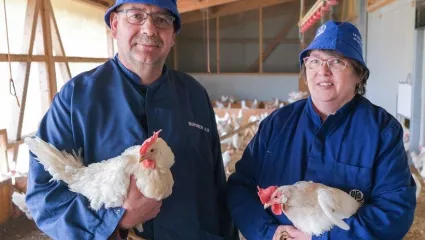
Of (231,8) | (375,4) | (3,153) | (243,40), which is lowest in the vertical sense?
(3,153)

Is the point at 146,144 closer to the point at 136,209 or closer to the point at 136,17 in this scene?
the point at 136,209

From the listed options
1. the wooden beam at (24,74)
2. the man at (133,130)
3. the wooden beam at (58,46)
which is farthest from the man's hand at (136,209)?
the wooden beam at (58,46)

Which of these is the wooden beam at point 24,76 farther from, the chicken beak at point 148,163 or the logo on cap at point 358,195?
the logo on cap at point 358,195

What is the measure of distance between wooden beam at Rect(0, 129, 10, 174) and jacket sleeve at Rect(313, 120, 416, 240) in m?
2.88

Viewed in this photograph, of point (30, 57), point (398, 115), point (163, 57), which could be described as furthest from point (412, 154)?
point (30, 57)

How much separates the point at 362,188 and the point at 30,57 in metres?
3.20

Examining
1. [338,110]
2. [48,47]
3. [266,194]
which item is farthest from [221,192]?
[48,47]

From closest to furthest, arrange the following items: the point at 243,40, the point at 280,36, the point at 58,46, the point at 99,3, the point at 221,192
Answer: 1. the point at 221,192
2. the point at 58,46
3. the point at 99,3
4. the point at 280,36
5. the point at 243,40

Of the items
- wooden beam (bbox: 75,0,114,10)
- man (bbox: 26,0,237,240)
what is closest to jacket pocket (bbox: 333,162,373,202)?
man (bbox: 26,0,237,240)

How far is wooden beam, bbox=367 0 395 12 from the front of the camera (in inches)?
192

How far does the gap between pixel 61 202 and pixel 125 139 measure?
0.80 ft

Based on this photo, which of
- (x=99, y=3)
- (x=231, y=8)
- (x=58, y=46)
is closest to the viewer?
(x=58, y=46)

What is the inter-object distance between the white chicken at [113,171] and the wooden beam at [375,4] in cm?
454

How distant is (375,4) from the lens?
5305mm
